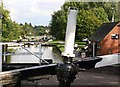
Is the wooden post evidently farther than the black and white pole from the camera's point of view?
Yes

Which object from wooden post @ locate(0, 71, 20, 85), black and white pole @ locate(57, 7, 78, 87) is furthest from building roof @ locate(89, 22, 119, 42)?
black and white pole @ locate(57, 7, 78, 87)

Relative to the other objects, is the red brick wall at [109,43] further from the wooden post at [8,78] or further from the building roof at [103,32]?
the wooden post at [8,78]

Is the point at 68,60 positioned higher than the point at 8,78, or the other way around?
the point at 68,60

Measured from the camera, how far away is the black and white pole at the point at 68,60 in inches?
111

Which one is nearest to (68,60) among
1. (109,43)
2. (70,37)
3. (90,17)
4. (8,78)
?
(70,37)

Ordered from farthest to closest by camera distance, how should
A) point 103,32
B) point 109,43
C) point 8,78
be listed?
point 103,32 < point 109,43 < point 8,78

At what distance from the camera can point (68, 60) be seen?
114 inches

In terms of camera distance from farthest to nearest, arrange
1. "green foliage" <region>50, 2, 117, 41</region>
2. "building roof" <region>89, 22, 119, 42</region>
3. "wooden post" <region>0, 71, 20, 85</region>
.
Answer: "green foliage" <region>50, 2, 117, 41</region>
"building roof" <region>89, 22, 119, 42</region>
"wooden post" <region>0, 71, 20, 85</region>

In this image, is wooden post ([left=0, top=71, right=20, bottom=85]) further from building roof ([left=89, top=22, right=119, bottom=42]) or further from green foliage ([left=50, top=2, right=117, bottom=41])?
green foliage ([left=50, top=2, right=117, bottom=41])

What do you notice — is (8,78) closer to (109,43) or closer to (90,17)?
(109,43)

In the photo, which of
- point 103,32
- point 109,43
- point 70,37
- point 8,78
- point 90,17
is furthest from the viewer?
point 90,17

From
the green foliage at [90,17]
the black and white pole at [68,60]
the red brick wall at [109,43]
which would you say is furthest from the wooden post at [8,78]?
the green foliage at [90,17]

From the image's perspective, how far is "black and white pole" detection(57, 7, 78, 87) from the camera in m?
2.81

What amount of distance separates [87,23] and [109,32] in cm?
1011
